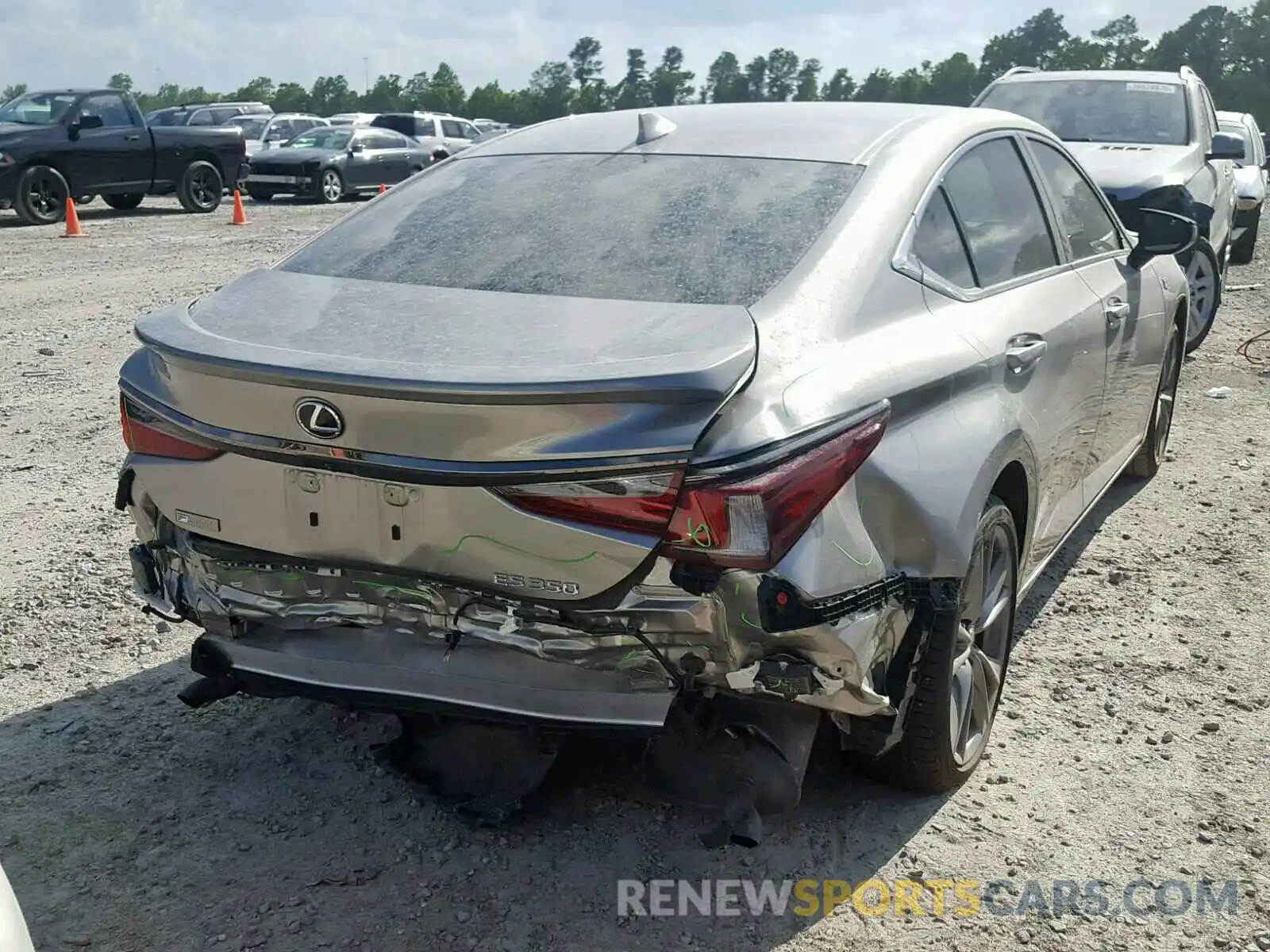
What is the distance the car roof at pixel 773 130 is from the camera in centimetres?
359

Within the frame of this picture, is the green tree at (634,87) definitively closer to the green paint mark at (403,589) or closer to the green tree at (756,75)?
the green tree at (756,75)

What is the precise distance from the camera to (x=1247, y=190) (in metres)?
13.7

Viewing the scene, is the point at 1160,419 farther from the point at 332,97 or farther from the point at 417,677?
the point at 332,97

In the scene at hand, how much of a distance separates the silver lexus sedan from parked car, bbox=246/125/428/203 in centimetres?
2106

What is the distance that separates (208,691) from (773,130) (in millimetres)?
2165

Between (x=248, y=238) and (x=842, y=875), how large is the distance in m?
15.2

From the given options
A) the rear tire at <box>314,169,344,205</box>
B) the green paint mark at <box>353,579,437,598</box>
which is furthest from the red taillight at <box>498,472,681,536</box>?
the rear tire at <box>314,169,344,205</box>

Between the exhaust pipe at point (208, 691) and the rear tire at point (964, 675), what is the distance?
63.9 inches

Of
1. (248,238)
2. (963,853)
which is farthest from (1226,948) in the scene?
(248,238)

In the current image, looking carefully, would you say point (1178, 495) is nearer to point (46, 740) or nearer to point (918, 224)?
point (918, 224)

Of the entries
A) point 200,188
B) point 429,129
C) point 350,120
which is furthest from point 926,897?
point 350,120

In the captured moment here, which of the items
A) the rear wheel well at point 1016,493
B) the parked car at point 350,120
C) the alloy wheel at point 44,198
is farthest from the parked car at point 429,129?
the rear wheel well at point 1016,493

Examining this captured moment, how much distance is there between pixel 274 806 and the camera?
334cm

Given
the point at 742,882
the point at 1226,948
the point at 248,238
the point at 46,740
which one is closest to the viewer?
the point at 1226,948
